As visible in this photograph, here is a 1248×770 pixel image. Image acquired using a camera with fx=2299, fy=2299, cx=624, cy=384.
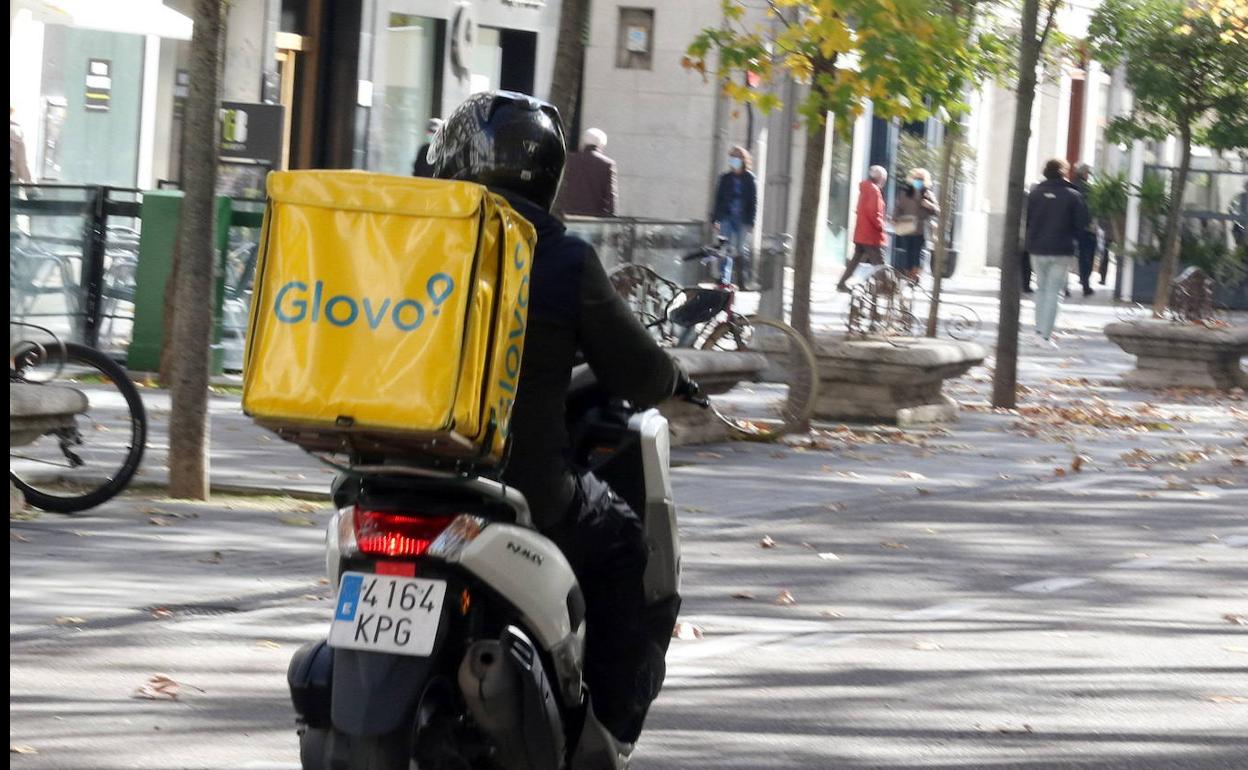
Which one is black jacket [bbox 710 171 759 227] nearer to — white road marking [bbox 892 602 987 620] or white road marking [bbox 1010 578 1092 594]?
white road marking [bbox 1010 578 1092 594]

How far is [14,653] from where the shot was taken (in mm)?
6805

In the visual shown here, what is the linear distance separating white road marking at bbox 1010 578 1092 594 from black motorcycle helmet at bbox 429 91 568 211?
4549 millimetres

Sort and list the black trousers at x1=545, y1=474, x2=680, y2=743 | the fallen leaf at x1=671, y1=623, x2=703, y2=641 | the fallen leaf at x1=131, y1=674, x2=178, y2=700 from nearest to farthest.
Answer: the black trousers at x1=545, y1=474, x2=680, y2=743
the fallen leaf at x1=131, y1=674, x2=178, y2=700
the fallen leaf at x1=671, y1=623, x2=703, y2=641

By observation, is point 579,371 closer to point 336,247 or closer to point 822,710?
point 336,247

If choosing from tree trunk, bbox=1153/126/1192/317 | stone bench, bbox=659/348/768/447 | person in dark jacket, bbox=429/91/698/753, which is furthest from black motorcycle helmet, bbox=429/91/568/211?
tree trunk, bbox=1153/126/1192/317

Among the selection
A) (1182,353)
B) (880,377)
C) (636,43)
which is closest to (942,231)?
(1182,353)

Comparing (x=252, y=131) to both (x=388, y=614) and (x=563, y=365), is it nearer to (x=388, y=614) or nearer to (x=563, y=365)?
(x=563, y=365)

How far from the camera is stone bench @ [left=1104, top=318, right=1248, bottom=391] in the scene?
770 inches

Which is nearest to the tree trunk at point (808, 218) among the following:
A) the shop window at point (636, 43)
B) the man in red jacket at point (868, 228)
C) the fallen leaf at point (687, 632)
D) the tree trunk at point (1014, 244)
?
the tree trunk at point (1014, 244)

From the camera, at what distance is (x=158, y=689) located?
21.1 ft

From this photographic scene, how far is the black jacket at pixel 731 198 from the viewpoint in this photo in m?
27.2

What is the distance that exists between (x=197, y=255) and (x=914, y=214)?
24.0m

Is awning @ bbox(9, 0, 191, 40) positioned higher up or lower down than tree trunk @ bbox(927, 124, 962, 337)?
higher up

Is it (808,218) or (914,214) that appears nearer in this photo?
(808,218)
